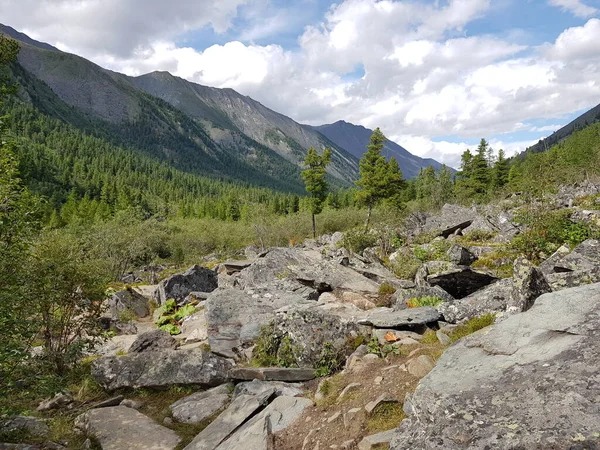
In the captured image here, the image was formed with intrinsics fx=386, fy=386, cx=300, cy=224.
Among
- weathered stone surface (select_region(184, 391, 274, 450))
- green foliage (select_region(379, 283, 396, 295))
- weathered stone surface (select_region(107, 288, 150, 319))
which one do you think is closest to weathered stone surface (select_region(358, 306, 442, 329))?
weathered stone surface (select_region(184, 391, 274, 450))

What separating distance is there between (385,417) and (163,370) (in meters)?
6.89

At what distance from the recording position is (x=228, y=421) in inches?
318

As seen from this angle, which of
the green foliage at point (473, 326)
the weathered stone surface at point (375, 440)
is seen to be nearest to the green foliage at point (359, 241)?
the green foliage at point (473, 326)

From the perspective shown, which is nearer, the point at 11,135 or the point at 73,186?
the point at 11,135

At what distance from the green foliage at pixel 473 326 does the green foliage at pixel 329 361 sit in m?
2.74

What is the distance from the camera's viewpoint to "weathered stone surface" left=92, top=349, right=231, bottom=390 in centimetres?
1051

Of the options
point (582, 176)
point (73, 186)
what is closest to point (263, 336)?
point (582, 176)

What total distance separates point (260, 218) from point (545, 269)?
53218 millimetres

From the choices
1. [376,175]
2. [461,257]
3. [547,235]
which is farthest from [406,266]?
[376,175]

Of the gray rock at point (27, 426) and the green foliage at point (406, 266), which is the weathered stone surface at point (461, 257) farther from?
the gray rock at point (27, 426)

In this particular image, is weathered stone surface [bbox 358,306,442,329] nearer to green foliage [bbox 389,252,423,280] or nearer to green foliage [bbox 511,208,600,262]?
green foliage [bbox 389,252,423,280]

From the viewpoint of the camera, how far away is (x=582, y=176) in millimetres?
63781

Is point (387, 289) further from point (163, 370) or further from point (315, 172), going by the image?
point (315, 172)

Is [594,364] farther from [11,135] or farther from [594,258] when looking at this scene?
[11,135]
